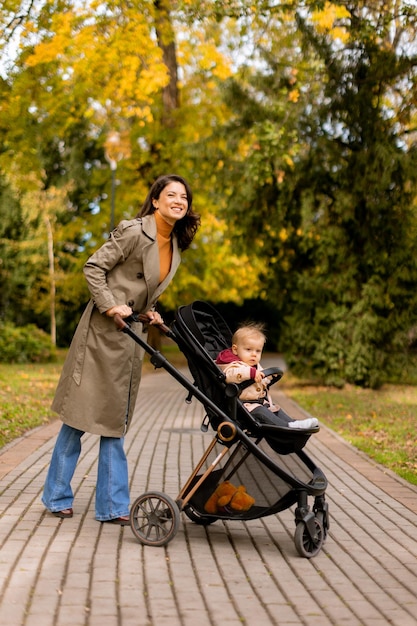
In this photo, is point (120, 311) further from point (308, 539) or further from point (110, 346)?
point (308, 539)

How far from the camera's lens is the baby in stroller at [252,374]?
197 inches

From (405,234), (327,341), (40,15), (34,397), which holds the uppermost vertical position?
(40,15)

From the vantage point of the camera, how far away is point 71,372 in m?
5.50

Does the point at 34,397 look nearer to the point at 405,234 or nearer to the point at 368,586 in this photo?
the point at 405,234

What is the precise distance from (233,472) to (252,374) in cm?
56

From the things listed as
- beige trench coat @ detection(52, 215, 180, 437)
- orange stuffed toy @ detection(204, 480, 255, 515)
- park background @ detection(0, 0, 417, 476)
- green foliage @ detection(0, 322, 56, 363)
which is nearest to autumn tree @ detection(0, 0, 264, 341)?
park background @ detection(0, 0, 417, 476)

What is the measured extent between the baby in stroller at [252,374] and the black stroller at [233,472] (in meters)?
0.07

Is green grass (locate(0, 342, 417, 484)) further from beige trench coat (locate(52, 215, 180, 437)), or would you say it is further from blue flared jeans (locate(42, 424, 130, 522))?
beige trench coat (locate(52, 215, 180, 437))

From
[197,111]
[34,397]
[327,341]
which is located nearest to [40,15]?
[34,397]

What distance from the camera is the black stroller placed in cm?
495

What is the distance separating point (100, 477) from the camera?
554 centimetres

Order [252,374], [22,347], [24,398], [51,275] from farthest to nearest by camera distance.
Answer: [51,275] < [22,347] < [24,398] < [252,374]

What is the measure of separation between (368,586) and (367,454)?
476 cm

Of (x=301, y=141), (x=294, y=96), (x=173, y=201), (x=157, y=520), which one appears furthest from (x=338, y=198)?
(x=157, y=520)
